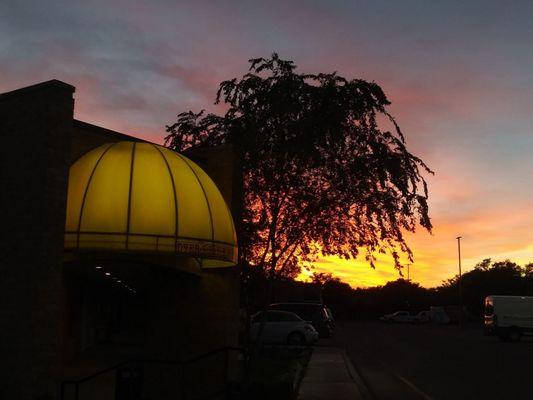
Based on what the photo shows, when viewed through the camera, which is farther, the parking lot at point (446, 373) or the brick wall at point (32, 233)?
the parking lot at point (446, 373)

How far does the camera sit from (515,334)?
37.8 m

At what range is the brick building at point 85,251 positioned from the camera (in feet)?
28.2

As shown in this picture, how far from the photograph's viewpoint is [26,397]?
8.36 m

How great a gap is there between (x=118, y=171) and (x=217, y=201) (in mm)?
2159

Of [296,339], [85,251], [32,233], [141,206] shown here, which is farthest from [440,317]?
[32,233]

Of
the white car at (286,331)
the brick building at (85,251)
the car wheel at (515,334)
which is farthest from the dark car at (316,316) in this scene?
the brick building at (85,251)

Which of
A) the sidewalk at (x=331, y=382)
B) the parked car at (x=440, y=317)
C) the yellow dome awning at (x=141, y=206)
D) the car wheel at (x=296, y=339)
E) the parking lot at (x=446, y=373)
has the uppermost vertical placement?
the yellow dome awning at (x=141, y=206)

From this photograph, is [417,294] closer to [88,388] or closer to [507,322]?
[507,322]

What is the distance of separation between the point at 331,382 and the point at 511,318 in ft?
86.2

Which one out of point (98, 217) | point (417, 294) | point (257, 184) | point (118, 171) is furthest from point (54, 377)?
point (417, 294)

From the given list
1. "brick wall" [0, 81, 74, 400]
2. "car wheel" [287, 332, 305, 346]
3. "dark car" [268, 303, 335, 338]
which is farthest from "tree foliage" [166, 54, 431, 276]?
"dark car" [268, 303, 335, 338]

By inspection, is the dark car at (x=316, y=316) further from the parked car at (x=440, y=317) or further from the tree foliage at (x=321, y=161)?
the parked car at (x=440, y=317)

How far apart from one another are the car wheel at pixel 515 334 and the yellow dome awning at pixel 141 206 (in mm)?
31297

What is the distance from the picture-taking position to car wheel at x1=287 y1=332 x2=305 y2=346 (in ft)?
100
